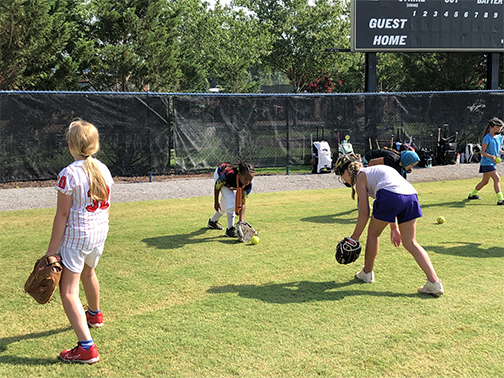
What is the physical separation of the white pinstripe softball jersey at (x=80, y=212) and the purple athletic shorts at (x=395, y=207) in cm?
256

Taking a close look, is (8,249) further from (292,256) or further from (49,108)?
(49,108)

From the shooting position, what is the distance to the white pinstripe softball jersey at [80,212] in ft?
11.3

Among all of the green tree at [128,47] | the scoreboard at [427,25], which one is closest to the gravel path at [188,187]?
the scoreboard at [427,25]

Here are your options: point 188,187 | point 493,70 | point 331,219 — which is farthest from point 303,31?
point 331,219

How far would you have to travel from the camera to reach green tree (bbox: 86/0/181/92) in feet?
59.8

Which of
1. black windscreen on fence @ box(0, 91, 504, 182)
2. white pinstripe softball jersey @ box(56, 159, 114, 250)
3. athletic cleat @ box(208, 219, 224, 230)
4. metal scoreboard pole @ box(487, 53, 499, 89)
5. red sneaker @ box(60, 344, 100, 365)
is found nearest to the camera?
white pinstripe softball jersey @ box(56, 159, 114, 250)

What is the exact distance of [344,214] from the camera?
29.8ft

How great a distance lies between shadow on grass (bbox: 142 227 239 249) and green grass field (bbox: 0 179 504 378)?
0.03m

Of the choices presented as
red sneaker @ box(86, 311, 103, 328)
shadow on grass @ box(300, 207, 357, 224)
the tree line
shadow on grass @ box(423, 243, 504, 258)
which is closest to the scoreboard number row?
the tree line

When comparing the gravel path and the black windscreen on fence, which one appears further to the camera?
the black windscreen on fence

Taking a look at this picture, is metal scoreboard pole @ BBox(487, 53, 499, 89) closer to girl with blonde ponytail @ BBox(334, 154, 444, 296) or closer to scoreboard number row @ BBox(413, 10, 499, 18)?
scoreboard number row @ BBox(413, 10, 499, 18)

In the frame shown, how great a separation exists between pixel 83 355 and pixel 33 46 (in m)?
14.2

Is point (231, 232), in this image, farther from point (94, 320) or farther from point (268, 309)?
point (94, 320)

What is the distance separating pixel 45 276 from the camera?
11.4 feet
